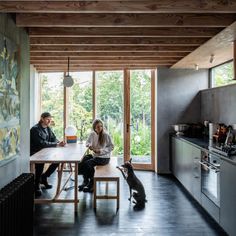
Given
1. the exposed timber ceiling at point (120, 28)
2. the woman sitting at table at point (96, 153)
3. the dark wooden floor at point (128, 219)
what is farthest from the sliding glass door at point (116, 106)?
the dark wooden floor at point (128, 219)

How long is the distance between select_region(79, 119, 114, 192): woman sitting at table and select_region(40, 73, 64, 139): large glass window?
2.12 m

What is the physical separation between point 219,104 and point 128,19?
2696 millimetres

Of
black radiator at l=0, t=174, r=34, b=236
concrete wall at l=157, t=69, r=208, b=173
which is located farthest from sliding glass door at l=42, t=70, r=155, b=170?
black radiator at l=0, t=174, r=34, b=236

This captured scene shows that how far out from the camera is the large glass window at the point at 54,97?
7086mm

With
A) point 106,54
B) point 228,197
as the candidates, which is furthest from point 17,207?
point 106,54

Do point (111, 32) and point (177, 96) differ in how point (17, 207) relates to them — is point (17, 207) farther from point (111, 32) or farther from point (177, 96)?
point (177, 96)

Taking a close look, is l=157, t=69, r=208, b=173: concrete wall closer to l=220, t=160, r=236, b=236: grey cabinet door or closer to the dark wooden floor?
the dark wooden floor

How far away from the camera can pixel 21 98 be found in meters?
3.39

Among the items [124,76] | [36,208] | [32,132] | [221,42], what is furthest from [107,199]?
[124,76]

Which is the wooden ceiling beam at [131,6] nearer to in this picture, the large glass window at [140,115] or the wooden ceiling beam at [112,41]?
the wooden ceiling beam at [112,41]

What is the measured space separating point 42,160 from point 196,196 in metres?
2.25

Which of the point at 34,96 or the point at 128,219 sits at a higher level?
the point at 34,96

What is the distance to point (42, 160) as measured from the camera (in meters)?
3.93

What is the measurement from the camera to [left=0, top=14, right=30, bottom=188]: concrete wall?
290 cm
